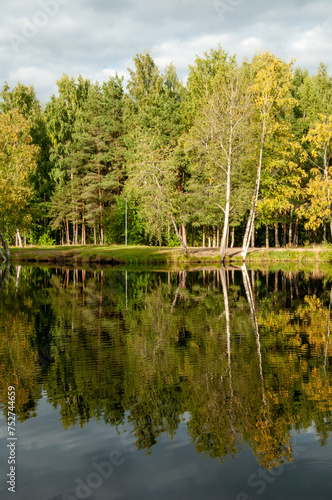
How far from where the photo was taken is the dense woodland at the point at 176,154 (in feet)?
140

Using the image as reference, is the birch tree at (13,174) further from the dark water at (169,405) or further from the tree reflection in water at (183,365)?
the dark water at (169,405)

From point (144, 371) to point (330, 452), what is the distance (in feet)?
14.4

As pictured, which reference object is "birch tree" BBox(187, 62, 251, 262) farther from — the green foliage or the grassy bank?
the green foliage

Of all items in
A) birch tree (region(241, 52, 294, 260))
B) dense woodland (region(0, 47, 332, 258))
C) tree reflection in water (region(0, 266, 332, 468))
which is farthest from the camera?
dense woodland (region(0, 47, 332, 258))

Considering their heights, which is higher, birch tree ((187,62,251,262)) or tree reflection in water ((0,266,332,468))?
birch tree ((187,62,251,262))

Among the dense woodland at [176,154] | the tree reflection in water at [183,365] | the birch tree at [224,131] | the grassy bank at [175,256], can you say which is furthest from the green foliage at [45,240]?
the tree reflection in water at [183,365]

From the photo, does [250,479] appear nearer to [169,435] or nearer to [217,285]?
[169,435]

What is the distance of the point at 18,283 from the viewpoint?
2872 cm

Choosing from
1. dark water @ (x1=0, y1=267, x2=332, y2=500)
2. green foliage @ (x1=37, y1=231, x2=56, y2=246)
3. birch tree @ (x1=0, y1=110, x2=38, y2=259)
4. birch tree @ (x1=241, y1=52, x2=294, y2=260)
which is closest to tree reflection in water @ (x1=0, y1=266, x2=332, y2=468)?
dark water @ (x1=0, y1=267, x2=332, y2=500)

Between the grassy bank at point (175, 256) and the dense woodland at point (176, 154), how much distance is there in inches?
68.6

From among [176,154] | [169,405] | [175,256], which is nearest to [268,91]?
[176,154]

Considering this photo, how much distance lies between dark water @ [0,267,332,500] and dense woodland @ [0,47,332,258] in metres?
28.6

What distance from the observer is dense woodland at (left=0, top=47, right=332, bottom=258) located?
140 feet

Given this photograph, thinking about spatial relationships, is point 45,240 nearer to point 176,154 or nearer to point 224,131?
point 176,154
